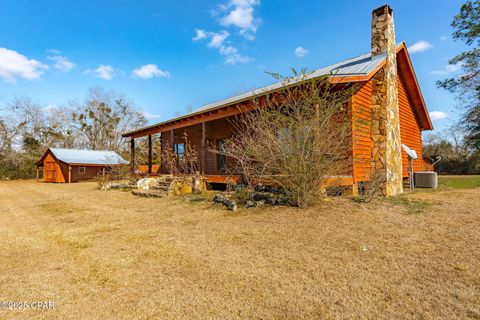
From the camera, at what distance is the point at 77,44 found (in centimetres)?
1809

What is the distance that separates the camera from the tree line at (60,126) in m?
32.8

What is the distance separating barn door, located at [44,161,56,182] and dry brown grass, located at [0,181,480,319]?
25.0 metres

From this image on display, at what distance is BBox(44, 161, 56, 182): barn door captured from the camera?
26688mm

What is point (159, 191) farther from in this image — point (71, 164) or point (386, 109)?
point (71, 164)

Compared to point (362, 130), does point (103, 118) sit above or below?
above

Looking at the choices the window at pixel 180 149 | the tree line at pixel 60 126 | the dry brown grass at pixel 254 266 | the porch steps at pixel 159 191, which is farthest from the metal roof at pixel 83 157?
the dry brown grass at pixel 254 266

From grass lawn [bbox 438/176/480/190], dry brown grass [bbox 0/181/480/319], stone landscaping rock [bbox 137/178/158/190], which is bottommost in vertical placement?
dry brown grass [bbox 0/181/480/319]

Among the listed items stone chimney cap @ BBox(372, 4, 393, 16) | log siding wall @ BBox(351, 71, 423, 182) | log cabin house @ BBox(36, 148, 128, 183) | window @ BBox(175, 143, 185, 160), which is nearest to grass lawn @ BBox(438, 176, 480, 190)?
log siding wall @ BBox(351, 71, 423, 182)

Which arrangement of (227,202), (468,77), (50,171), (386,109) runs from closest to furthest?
(227,202), (386,109), (468,77), (50,171)

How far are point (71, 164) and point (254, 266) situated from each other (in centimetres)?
2781

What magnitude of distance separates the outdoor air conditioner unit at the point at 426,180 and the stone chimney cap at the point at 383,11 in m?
7.23

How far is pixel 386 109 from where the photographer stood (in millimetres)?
8922

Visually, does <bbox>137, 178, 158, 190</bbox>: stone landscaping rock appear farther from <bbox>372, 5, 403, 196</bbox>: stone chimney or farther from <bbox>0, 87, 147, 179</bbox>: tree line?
<bbox>0, 87, 147, 179</bbox>: tree line

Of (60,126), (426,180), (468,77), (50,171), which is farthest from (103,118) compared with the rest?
(468,77)
